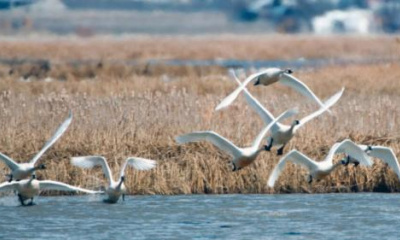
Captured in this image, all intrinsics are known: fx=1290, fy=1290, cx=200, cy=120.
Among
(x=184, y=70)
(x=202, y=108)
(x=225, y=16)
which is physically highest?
(x=225, y=16)

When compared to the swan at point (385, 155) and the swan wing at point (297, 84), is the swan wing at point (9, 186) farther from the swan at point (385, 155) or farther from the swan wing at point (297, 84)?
the swan at point (385, 155)

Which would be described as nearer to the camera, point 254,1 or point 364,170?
point 364,170

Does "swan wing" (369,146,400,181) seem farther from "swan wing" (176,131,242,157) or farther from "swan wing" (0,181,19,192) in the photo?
"swan wing" (0,181,19,192)

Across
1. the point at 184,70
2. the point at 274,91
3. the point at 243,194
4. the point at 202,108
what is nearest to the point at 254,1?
the point at 184,70

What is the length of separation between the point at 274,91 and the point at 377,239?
9.92 metres

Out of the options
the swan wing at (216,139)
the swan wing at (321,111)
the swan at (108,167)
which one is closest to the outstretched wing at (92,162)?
the swan at (108,167)

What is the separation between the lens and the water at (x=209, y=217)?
1149 cm

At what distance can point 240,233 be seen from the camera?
11547mm

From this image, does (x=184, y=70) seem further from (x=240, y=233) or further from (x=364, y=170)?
(x=240, y=233)

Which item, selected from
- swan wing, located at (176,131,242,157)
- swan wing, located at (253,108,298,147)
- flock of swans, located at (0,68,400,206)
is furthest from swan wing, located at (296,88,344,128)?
swan wing, located at (176,131,242,157)

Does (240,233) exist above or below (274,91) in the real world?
below

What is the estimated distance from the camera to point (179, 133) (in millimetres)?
14672

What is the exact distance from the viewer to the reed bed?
1354 centimetres

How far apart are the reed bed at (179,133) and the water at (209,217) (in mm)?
192
